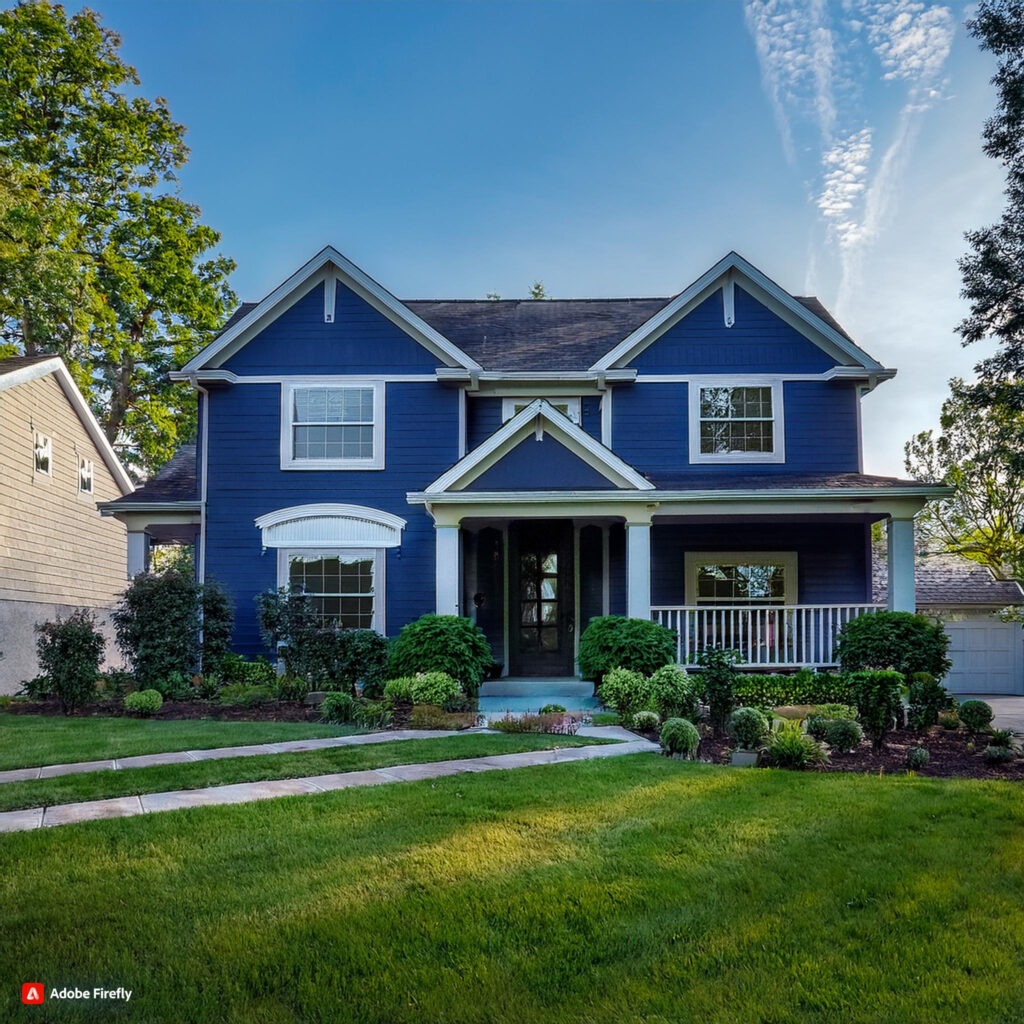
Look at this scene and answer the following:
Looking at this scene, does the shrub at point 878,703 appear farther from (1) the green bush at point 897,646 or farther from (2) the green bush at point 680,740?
(1) the green bush at point 897,646

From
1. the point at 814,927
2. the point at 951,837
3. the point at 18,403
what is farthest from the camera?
the point at 18,403

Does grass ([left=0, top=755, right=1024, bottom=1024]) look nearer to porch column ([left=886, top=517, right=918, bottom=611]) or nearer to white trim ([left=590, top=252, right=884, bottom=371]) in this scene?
porch column ([left=886, top=517, right=918, bottom=611])

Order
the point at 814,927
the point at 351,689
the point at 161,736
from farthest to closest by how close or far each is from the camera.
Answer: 1. the point at 351,689
2. the point at 161,736
3. the point at 814,927

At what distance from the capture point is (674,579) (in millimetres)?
13859

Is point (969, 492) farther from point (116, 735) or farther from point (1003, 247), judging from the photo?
point (116, 735)

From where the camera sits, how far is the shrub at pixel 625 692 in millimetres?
9430

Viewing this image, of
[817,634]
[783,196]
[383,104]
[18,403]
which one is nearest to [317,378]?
[383,104]

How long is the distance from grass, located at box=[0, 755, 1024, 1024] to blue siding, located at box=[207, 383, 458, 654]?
7.90 meters

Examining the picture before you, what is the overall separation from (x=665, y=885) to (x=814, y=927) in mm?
701

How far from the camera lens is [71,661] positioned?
10180 millimetres

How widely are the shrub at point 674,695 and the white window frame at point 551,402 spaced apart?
18.6ft

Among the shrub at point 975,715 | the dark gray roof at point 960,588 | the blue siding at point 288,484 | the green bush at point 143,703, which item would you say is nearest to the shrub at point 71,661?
the green bush at point 143,703

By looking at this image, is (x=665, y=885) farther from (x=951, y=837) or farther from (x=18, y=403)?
(x=18, y=403)

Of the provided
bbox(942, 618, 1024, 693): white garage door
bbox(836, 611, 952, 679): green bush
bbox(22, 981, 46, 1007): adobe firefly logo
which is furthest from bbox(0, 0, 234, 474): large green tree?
bbox(942, 618, 1024, 693): white garage door
